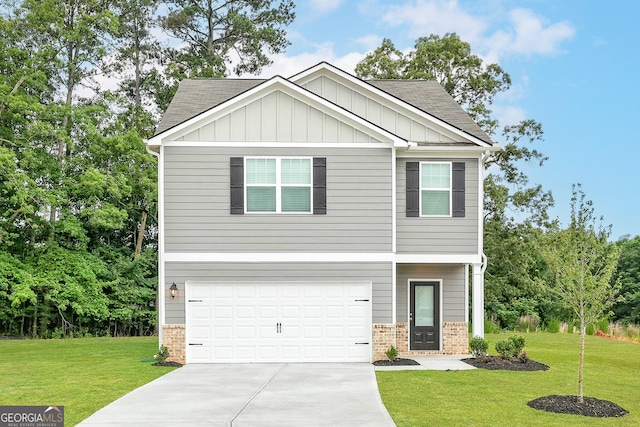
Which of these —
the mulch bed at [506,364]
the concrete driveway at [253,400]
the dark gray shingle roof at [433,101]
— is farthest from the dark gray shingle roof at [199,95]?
the mulch bed at [506,364]

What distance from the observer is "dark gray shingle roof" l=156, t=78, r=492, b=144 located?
19.2 metres

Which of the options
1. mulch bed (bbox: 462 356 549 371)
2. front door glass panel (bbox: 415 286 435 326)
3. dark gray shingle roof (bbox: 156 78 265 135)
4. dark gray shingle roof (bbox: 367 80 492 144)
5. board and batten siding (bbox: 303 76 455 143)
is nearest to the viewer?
mulch bed (bbox: 462 356 549 371)

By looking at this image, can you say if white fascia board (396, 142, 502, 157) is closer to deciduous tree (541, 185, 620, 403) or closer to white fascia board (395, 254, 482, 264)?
white fascia board (395, 254, 482, 264)

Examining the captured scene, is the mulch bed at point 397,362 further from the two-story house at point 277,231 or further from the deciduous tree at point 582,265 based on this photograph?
the deciduous tree at point 582,265

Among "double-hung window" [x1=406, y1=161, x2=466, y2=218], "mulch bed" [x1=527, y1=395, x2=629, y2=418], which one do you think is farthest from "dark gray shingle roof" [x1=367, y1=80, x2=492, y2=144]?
"mulch bed" [x1=527, y1=395, x2=629, y2=418]

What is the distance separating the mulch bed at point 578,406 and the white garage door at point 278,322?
6.13 meters

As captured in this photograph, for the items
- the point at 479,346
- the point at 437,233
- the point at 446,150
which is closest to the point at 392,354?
the point at 479,346

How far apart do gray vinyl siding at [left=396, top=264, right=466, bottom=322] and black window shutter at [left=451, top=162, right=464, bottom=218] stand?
70.4 inches

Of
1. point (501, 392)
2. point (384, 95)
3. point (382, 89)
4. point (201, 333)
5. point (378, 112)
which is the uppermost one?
point (382, 89)

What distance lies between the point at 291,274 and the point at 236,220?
1851 mm

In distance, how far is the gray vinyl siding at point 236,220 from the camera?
16641 millimetres

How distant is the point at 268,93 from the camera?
16.7m

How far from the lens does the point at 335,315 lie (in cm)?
1684

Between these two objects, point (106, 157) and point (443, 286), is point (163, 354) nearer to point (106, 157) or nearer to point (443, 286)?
point (443, 286)
